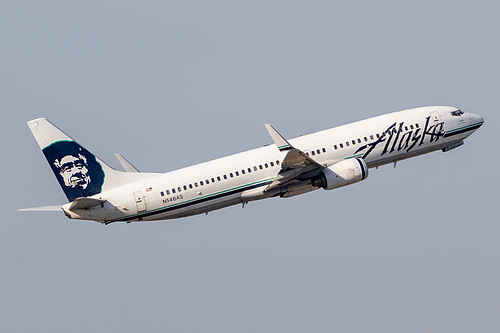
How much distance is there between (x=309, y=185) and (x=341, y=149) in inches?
158

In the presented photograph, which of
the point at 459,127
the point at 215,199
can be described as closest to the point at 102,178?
the point at 215,199

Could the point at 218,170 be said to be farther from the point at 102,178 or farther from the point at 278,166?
the point at 102,178

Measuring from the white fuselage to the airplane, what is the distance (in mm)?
78

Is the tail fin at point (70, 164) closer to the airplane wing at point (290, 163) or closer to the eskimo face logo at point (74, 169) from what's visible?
the eskimo face logo at point (74, 169)

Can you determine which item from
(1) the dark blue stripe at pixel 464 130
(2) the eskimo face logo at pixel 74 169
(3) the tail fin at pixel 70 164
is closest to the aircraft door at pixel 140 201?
(3) the tail fin at pixel 70 164

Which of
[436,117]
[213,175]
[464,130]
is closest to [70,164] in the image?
[213,175]

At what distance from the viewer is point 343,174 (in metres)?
72.3

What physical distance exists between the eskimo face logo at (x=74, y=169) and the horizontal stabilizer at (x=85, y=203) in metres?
1.84

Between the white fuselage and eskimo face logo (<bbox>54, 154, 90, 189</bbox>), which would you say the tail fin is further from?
the white fuselage

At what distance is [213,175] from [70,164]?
37.1 feet

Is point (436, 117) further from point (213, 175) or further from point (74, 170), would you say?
point (74, 170)

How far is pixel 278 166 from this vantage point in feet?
238

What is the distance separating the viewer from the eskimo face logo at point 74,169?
232 ft

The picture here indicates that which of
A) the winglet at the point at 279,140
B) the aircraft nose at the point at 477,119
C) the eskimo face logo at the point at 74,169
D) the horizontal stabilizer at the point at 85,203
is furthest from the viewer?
the aircraft nose at the point at 477,119
